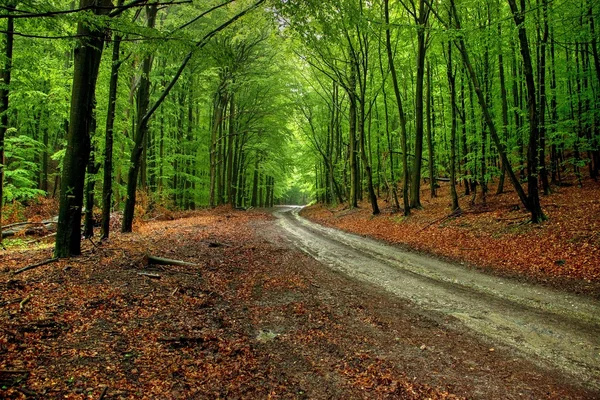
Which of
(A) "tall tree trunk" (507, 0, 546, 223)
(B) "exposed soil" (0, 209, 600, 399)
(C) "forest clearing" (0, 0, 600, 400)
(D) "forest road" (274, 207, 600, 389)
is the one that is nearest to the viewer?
(B) "exposed soil" (0, 209, 600, 399)

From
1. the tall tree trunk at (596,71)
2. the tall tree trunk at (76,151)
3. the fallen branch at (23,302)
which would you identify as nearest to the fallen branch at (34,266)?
the tall tree trunk at (76,151)

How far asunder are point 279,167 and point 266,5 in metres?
25.1

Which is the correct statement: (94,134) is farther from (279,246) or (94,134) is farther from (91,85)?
(279,246)

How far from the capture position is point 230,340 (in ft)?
14.3

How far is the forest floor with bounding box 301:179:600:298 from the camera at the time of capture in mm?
7867

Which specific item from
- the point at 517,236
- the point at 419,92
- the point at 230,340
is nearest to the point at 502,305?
the point at 230,340

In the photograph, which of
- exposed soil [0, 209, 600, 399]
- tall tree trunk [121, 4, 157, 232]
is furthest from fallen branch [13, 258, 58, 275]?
tall tree trunk [121, 4, 157, 232]

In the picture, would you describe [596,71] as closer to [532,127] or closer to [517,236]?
[532,127]

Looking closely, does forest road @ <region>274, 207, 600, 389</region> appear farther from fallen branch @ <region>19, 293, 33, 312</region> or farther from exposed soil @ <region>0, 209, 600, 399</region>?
fallen branch @ <region>19, 293, 33, 312</region>

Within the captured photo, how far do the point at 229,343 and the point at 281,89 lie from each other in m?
24.3

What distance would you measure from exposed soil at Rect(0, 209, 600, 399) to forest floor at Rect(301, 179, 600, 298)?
13.9 feet

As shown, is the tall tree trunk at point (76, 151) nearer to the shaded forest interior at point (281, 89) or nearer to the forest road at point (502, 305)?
the shaded forest interior at point (281, 89)

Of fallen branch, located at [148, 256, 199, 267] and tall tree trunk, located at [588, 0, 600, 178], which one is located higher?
tall tree trunk, located at [588, 0, 600, 178]

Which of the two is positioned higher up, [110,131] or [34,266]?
[110,131]
